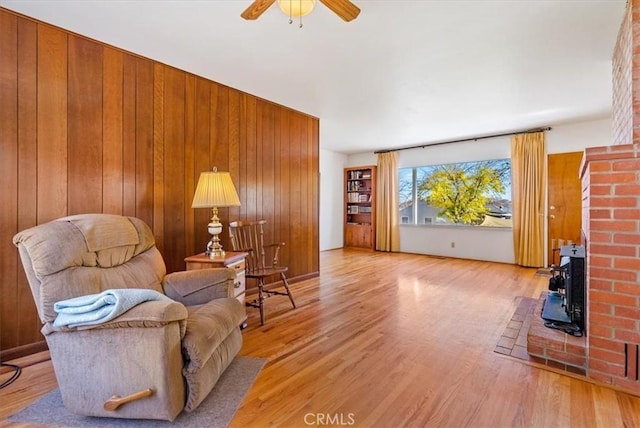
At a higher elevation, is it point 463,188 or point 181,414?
point 463,188

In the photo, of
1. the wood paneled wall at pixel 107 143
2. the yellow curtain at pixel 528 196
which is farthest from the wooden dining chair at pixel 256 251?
the yellow curtain at pixel 528 196

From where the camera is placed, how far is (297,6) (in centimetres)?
167

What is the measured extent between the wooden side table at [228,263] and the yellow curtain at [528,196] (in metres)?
4.77

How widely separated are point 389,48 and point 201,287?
2360mm

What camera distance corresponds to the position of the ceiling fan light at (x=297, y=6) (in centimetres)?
165

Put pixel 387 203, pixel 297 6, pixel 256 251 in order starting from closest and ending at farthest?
pixel 297 6
pixel 256 251
pixel 387 203

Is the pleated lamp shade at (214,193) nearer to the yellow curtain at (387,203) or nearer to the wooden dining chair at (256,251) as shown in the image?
the wooden dining chair at (256,251)

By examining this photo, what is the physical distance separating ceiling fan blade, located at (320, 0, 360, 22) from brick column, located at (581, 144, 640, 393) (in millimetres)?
1612

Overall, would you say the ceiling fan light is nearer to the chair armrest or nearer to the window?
the chair armrest

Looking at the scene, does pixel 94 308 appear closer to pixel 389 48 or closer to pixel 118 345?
pixel 118 345

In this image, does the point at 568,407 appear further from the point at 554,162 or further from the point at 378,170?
the point at 378,170

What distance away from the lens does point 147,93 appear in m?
2.68

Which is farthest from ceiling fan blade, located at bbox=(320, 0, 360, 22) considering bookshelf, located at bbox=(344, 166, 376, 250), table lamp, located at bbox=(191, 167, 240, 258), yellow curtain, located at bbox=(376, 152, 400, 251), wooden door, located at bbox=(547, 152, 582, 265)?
bookshelf, located at bbox=(344, 166, 376, 250)

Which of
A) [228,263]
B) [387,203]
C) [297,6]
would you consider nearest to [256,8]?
[297,6]
